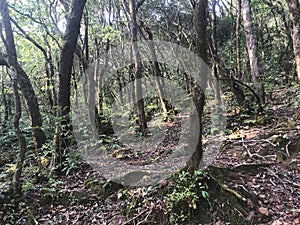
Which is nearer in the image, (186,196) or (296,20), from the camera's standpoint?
(186,196)

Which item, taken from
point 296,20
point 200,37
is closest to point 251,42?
point 296,20

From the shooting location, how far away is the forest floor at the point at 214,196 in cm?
442

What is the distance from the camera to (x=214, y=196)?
4.59m

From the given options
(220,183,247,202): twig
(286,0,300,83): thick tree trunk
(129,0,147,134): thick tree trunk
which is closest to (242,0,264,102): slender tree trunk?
(286,0,300,83): thick tree trunk

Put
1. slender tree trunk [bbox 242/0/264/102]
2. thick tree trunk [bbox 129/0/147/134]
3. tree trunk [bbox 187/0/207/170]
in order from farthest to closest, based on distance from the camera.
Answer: thick tree trunk [bbox 129/0/147/134]
slender tree trunk [bbox 242/0/264/102]
tree trunk [bbox 187/0/207/170]

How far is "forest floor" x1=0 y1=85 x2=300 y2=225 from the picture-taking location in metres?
4.42

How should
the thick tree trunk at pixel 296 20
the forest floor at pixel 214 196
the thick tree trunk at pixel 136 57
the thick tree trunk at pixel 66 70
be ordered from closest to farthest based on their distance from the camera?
the forest floor at pixel 214 196, the thick tree trunk at pixel 66 70, the thick tree trunk at pixel 296 20, the thick tree trunk at pixel 136 57

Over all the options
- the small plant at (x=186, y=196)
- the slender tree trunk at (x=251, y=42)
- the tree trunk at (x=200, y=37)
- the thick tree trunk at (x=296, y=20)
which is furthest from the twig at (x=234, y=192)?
the slender tree trunk at (x=251, y=42)

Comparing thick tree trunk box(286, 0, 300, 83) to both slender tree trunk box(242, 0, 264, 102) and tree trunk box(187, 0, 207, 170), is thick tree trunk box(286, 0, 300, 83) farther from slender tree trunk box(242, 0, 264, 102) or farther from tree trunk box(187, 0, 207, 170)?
tree trunk box(187, 0, 207, 170)

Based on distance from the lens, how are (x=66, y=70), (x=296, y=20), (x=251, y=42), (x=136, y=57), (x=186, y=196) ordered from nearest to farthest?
(x=186, y=196) < (x=66, y=70) < (x=296, y=20) < (x=251, y=42) < (x=136, y=57)

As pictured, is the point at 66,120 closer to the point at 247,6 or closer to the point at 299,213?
the point at 299,213

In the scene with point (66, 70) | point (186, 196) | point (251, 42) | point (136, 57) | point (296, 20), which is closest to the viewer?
point (186, 196)

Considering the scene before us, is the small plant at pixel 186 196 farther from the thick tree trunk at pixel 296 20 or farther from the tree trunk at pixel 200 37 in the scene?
the thick tree trunk at pixel 296 20

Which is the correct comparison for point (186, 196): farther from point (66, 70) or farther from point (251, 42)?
point (251, 42)
